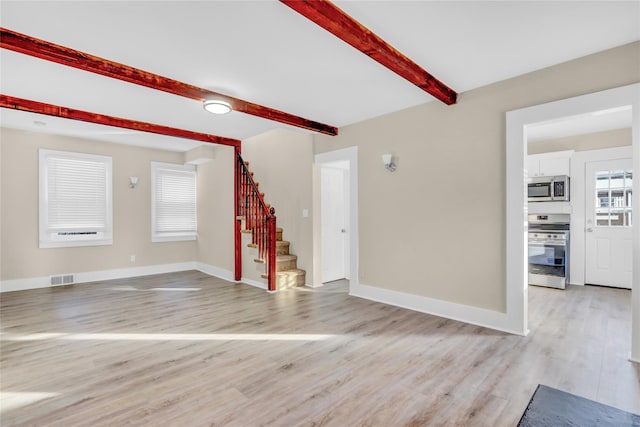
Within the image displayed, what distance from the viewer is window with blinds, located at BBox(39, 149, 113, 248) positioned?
17.9 ft

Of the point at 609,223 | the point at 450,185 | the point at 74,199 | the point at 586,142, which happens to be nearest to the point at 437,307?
the point at 450,185

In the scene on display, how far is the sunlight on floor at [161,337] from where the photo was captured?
3.10 metres

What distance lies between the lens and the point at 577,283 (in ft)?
17.2

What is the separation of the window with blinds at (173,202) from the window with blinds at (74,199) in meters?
0.85

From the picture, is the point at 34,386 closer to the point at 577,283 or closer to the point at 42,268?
the point at 42,268

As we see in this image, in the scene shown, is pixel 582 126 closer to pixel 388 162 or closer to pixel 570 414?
pixel 388 162

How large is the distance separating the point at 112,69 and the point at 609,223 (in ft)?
23.3

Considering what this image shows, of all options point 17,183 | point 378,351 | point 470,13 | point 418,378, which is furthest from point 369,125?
point 17,183

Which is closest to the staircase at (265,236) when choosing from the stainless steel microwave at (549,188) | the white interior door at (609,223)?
the stainless steel microwave at (549,188)

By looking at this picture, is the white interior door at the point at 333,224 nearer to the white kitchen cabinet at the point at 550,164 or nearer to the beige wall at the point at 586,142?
the white kitchen cabinet at the point at 550,164

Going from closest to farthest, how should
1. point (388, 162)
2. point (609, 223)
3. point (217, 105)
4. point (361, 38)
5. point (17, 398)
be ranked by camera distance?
1. point (17, 398)
2. point (361, 38)
3. point (217, 105)
4. point (388, 162)
5. point (609, 223)

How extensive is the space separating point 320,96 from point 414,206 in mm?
1769

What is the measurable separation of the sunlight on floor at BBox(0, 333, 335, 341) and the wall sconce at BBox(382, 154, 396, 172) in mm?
2258

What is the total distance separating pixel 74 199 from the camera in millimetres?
5750
